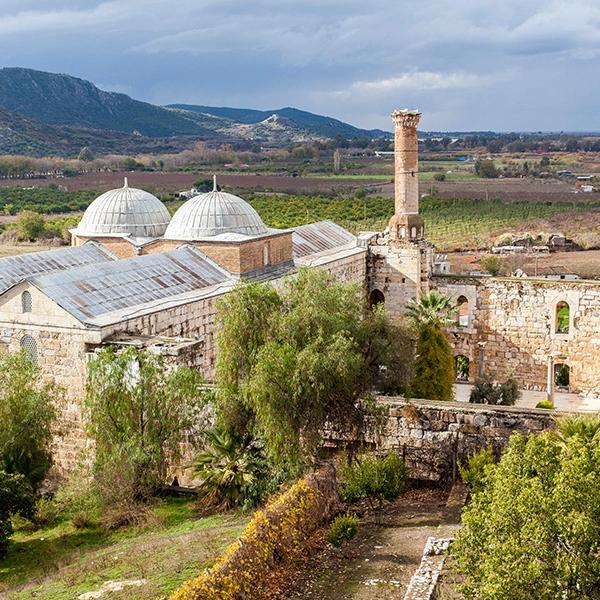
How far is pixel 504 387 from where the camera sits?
25.9m

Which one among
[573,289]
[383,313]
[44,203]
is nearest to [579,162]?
[44,203]

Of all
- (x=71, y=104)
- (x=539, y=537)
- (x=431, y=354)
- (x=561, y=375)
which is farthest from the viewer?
(x=71, y=104)

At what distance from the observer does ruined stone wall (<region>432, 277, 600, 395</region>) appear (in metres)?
28.9

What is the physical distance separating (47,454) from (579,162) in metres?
142

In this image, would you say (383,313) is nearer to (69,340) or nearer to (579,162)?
(69,340)

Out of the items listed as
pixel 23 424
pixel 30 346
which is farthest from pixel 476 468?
pixel 30 346

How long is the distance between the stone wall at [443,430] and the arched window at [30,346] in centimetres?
804

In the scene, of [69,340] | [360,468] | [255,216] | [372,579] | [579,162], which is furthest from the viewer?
[579,162]

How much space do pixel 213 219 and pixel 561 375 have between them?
1307 centimetres

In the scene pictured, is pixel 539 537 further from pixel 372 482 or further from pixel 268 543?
pixel 372 482

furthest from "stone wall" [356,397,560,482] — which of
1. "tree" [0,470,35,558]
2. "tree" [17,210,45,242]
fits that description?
"tree" [17,210,45,242]

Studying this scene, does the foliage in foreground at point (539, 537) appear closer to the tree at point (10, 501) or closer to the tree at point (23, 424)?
the tree at point (10, 501)

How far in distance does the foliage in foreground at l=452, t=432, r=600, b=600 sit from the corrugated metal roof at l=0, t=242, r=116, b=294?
16.4 m

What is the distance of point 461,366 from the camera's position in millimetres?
31359
